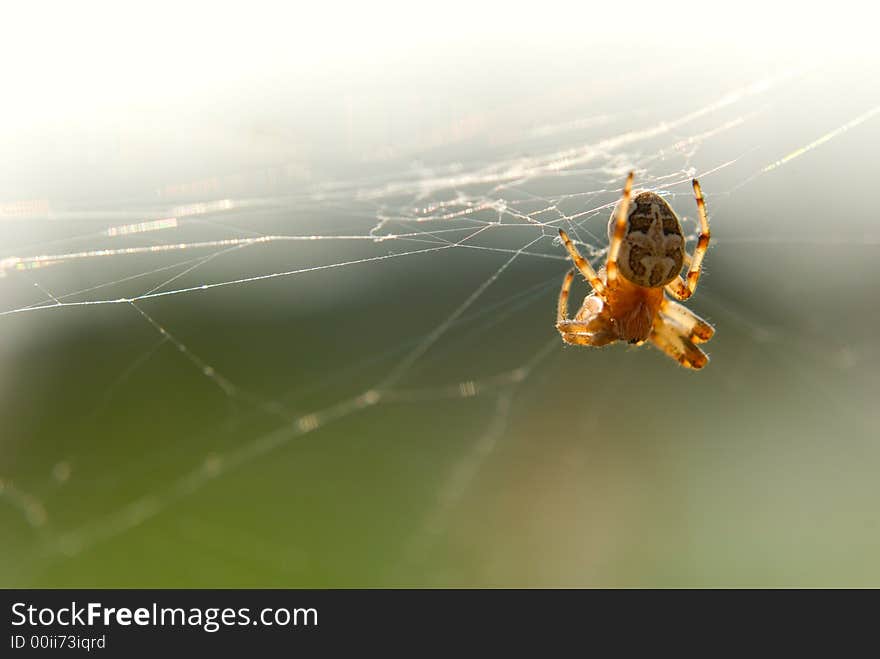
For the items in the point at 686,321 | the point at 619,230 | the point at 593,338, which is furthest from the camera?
the point at 686,321

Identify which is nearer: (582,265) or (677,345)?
(582,265)

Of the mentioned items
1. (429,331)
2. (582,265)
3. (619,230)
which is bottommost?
(619,230)

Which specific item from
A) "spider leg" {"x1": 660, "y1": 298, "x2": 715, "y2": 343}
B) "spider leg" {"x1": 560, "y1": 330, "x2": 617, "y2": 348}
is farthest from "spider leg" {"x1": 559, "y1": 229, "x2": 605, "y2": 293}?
"spider leg" {"x1": 660, "y1": 298, "x2": 715, "y2": 343}

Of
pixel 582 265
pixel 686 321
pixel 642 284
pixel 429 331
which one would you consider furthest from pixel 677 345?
pixel 429 331

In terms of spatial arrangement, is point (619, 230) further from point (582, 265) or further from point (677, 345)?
point (677, 345)

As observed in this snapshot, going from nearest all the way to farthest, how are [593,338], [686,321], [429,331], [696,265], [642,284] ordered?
[642,284], [696,265], [593,338], [686,321], [429,331]

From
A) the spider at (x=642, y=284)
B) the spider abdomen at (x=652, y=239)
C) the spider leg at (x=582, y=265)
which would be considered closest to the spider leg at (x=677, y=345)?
the spider at (x=642, y=284)

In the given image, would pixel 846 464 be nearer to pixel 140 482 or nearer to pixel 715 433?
pixel 715 433
